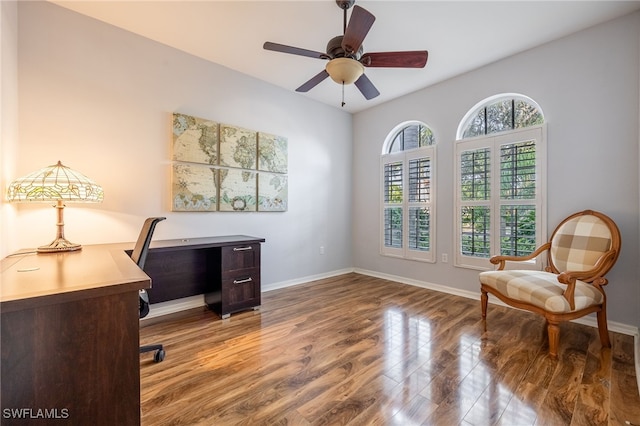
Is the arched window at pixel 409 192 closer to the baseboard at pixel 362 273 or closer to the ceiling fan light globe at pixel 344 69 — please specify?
the baseboard at pixel 362 273

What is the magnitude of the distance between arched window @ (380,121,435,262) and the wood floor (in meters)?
A: 1.20

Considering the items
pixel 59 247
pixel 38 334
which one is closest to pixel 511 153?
pixel 38 334

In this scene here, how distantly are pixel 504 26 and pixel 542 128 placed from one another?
1059 mm

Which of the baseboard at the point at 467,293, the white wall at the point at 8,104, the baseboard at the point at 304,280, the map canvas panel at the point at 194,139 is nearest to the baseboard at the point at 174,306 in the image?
the baseboard at the point at 304,280

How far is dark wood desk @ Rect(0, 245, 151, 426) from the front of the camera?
85 centimetres

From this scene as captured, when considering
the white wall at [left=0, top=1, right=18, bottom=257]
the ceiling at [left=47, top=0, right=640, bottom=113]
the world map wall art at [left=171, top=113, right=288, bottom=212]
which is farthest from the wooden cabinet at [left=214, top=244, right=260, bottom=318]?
the ceiling at [left=47, top=0, right=640, bottom=113]

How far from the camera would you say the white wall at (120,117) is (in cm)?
216

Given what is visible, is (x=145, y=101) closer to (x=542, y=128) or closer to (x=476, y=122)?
(x=476, y=122)

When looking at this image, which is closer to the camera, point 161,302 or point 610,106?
point 610,106

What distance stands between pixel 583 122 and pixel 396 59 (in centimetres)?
195

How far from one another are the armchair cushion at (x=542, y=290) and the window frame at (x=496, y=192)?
26.8 inches

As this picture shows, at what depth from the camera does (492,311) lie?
2.82 m

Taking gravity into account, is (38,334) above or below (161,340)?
above

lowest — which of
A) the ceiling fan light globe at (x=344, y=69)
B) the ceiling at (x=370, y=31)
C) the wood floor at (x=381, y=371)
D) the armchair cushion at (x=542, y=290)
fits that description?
the wood floor at (x=381, y=371)
